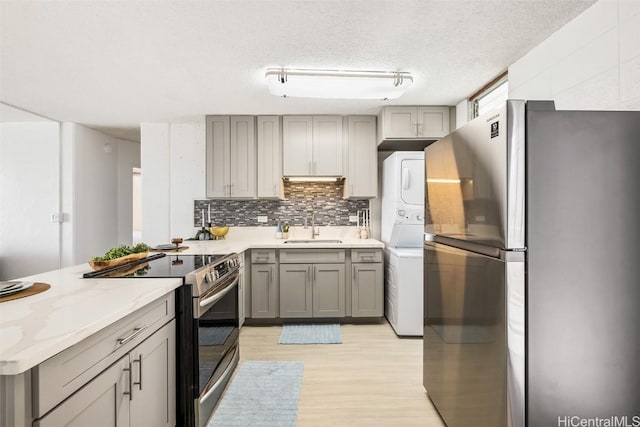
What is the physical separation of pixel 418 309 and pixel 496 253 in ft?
7.12

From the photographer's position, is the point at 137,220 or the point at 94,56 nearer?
the point at 94,56

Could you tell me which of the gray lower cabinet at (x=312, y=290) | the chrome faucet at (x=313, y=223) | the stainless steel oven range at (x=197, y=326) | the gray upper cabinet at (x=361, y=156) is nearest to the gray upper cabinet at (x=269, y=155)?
the chrome faucet at (x=313, y=223)

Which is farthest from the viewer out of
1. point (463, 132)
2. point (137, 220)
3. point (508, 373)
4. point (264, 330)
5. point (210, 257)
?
point (137, 220)

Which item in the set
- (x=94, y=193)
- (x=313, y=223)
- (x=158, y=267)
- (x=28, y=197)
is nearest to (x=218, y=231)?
(x=313, y=223)

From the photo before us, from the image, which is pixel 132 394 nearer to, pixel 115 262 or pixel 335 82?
pixel 115 262

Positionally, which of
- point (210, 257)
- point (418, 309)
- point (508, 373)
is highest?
point (210, 257)

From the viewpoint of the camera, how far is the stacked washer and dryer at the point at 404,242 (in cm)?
329

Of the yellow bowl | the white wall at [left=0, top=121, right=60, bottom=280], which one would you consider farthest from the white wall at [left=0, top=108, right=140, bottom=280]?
the yellow bowl

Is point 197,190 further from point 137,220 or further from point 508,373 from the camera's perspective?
point 508,373

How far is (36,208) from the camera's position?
14.1 feet

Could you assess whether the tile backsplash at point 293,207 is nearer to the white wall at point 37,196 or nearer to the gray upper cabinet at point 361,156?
the gray upper cabinet at point 361,156

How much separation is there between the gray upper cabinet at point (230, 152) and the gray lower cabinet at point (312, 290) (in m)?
1.17

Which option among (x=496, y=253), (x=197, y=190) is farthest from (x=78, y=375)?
(x=197, y=190)

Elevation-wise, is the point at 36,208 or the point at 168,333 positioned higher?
the point at 36,208
